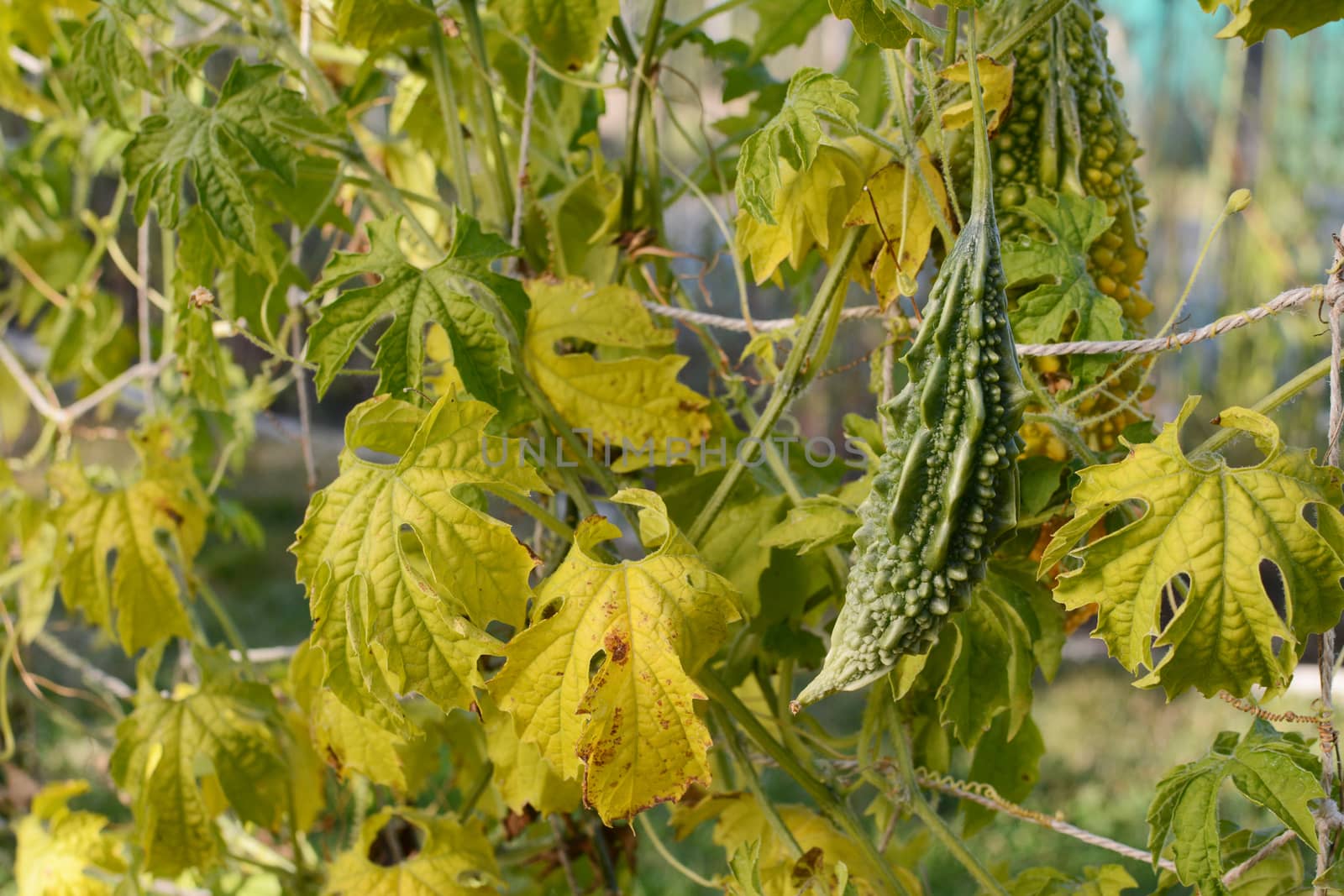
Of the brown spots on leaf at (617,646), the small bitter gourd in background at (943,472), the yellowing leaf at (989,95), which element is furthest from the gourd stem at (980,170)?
the brown spots on leaf at (617,646)

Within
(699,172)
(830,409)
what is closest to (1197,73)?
(830,409)

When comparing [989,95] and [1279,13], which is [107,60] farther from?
[1279,13]

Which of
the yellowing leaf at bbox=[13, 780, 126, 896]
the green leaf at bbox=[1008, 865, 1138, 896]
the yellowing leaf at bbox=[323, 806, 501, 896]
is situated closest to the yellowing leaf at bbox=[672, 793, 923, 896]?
the green leaf at bbox=[1008, 865, 1138, 896]

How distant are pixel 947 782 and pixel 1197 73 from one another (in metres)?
3.02

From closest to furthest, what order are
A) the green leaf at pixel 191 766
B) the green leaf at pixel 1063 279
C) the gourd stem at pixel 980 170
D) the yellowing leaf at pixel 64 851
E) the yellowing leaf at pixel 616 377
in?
1. the gourd stem at pixel 980 170
2. the green leaf at pixel 1063 279
3. the yellowing leaf at pixel 616 377
4. the green leaf at pixel 191 766
5. the yellowing leaf at pixel 64 851

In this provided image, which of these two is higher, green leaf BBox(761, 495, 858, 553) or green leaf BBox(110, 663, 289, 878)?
green leaf BBox(761, 495, 858, 553)

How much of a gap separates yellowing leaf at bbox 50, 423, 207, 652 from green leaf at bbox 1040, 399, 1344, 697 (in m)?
0.94

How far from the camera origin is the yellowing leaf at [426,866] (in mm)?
1040

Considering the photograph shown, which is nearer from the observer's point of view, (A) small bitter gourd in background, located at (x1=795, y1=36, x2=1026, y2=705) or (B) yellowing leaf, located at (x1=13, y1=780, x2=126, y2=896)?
(A) small bitter gourd in background, located at (x1=795, y1=36, x2=1026, y2=705)

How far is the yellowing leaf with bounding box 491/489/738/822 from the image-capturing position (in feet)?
2.33

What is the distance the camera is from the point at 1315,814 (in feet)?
2.39

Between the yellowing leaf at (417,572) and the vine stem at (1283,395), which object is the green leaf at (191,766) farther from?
the vine stem at (1283,395)

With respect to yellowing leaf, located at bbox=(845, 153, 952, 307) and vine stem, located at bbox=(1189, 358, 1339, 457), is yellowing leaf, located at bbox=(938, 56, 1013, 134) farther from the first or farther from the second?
vine stem, located at bbox=(1189, 358, 1339, 457)

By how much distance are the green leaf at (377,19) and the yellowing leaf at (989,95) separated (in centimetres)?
48
